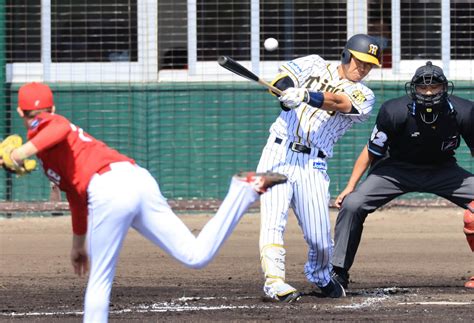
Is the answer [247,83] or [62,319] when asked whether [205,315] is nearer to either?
[62,319]

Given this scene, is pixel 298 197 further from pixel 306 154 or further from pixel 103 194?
pixel 103 194

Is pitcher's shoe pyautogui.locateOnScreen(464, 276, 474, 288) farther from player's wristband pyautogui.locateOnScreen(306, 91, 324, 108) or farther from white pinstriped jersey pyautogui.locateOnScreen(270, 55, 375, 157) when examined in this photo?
player's wristband pyautogui.locateOnScreen(306, 91, 324, 108)

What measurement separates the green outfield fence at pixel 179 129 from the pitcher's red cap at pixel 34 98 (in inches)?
290

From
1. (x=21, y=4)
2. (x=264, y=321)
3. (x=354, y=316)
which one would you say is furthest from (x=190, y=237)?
(x=21, y=4)

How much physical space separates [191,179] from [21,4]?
294cm

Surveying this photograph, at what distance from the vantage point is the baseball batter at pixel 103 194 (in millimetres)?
5684

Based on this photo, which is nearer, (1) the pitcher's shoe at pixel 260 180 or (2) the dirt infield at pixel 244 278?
(1) the pitcher's shoe at pixel 260 180

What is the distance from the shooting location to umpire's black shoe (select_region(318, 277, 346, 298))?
320 inches

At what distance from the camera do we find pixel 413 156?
8562 mm

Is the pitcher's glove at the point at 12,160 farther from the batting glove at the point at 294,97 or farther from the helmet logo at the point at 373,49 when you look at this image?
the helmet logo at the point at 373,49

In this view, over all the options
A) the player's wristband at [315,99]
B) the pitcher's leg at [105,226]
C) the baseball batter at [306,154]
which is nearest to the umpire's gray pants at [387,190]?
the baseball batter at [306,154]

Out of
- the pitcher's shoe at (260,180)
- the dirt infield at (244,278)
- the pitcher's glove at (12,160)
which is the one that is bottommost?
the dirt infield at (244,278)

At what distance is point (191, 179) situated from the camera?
1330cm

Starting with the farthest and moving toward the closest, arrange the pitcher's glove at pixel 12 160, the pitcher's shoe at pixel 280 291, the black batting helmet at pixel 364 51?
the black batting helmet at pixel 364 51, the pitcher's shoe at pixel 280 291, the pitcher's glove at pixel 12 160
